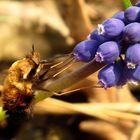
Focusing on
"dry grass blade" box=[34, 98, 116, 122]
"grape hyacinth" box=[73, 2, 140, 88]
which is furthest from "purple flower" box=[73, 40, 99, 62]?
"dry grass blade" box=[34, 98, 116, 122]

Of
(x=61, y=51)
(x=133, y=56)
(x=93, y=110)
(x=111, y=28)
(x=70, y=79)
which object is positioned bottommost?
(x=93, y=110)

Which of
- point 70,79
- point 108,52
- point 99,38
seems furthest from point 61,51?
point 108,52

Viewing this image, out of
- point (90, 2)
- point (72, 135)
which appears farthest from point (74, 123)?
point (90, 2)

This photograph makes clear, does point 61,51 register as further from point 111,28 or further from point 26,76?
point 111,28

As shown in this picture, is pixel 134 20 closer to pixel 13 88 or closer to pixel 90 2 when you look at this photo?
pixel 13 88

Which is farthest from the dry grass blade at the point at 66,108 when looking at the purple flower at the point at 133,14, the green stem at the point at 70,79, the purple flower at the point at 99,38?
the purple flower at the point at 133,14

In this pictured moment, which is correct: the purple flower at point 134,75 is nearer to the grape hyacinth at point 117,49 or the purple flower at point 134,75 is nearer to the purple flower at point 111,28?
the grape hyacinth at point 117,49
